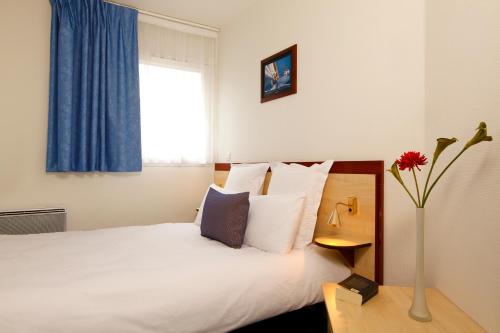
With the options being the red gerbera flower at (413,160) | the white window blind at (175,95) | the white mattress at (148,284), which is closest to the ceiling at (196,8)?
the white window blind at (175,95)

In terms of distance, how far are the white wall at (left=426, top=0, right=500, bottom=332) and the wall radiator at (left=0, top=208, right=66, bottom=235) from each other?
9.45ft

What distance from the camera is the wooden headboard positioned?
1.75 m

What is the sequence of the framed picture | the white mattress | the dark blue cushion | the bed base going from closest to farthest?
the white mattress, the bed base, the dark blue cushion, the framed picture

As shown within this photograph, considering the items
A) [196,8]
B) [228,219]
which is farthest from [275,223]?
[196,8]

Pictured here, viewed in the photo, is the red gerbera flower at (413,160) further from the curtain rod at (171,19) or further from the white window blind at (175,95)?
the curtain rod at (171,19)

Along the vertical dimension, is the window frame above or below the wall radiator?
above

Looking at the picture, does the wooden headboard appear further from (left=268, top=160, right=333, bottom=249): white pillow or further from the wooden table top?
the wooden table top

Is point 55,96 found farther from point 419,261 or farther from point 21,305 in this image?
point 419,261

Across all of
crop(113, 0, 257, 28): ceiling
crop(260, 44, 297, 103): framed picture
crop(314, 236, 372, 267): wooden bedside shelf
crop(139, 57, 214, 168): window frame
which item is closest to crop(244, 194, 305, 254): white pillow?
crop(314, 236, 372, 267): wooden bedside shelf

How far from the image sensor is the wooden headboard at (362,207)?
1745 mm

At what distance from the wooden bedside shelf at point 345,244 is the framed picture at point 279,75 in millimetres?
1202

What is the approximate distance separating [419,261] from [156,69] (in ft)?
9.93

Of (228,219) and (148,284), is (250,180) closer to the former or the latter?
(228,219)

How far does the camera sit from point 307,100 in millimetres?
2330
